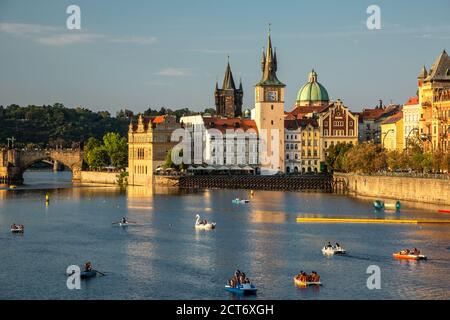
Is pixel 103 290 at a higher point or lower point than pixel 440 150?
lower

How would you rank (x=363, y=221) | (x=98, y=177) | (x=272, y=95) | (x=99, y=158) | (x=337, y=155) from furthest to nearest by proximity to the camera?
(x=99, y=158), (x=98, y=177), (x=272, y=95), (x=337, y=155), (x=363, y=221)

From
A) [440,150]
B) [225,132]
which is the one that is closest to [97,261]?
[440,150]

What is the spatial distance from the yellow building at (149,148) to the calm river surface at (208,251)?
50682 mm

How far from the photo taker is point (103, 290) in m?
58.2

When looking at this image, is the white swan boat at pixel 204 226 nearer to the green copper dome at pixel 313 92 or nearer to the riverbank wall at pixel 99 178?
the riverbank wall at pixel 99 178

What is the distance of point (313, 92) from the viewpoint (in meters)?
195

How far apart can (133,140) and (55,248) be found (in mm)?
102172

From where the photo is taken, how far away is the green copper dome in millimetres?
195000

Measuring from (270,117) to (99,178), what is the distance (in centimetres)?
3045

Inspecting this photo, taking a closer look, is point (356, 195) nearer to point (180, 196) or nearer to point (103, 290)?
point (180, 196)

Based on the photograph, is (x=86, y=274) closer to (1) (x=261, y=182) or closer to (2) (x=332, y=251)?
(2) (x=332, y=251)

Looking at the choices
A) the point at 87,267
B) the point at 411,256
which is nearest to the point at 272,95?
the point at 411,256

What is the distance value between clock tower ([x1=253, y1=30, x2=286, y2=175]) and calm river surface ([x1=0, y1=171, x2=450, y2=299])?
49.9 meters
